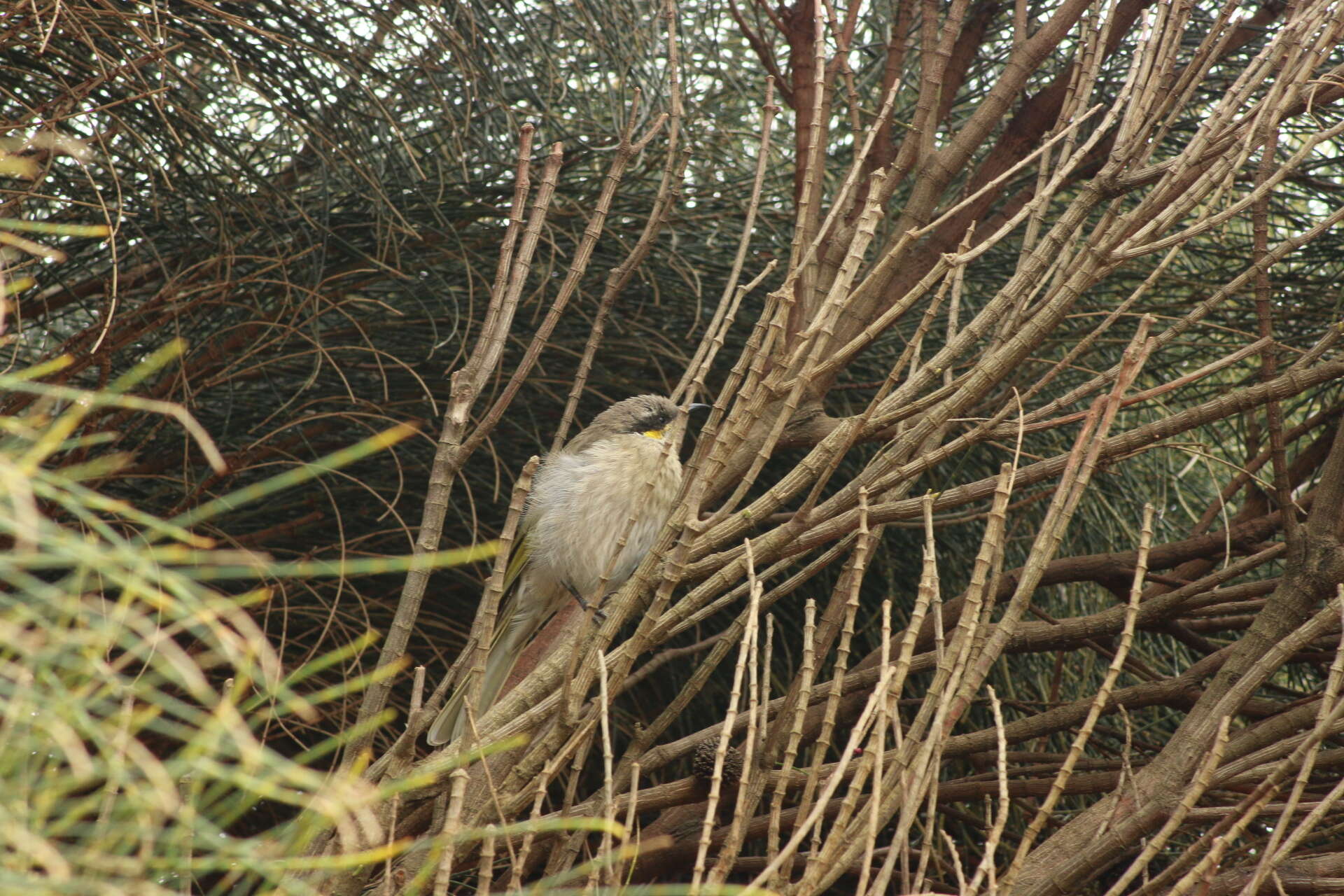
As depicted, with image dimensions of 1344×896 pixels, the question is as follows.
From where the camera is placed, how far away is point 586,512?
11.0ft

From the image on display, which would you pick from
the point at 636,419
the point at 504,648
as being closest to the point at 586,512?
the point at 636,419

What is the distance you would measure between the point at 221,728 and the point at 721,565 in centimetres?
89

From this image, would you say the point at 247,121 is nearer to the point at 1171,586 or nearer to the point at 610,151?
the point at 610,151

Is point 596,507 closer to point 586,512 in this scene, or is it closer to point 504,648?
point 586,512

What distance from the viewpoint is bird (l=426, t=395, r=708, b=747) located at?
3.25 metres

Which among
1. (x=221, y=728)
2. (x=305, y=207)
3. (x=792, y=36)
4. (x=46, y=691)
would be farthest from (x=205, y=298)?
(x=221, y=728)

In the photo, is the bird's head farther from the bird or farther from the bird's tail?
the bird's tail

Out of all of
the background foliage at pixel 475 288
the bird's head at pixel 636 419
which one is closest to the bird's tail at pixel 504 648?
the background foliage at pixel 475 288

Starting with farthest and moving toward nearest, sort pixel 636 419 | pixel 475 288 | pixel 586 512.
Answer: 1. pixel 586 512
2. pixel 636 419
3. pixel 475 288

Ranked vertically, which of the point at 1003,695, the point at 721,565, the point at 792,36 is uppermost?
the point at 792,36

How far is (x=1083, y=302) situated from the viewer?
3.12 meters

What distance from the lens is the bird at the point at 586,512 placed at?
128 inches

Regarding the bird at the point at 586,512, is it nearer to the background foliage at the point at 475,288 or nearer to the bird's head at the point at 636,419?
the bird's head at the point at 636,419

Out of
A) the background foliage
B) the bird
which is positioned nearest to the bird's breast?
the bird
